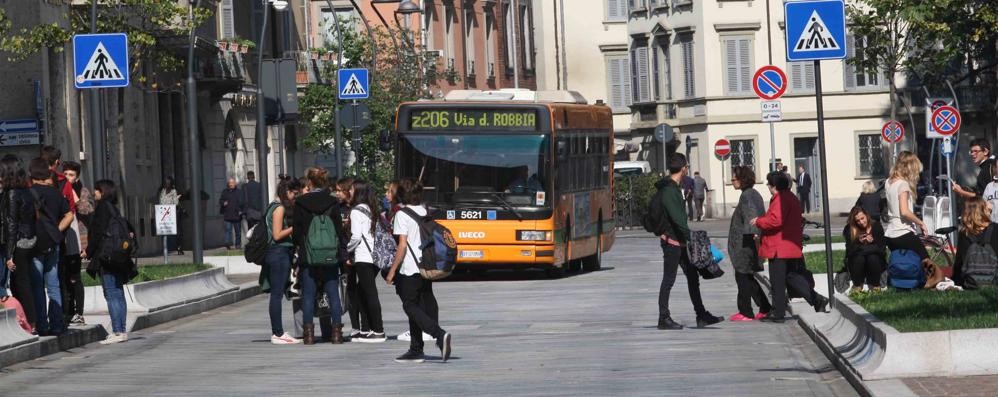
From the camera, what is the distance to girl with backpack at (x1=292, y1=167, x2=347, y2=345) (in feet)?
65.0

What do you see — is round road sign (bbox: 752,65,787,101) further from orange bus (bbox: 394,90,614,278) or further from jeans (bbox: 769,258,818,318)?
jeans (bbox: 769,258,818,318)

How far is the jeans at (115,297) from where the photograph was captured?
20500 millimetres

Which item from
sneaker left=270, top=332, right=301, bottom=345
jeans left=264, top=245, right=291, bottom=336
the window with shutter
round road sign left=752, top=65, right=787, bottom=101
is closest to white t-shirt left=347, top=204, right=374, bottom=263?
jeans left=264, top=245, right=291, bottom=336

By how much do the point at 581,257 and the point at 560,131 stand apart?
7.93 ft

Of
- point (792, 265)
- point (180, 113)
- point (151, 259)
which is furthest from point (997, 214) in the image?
point (180, 113)

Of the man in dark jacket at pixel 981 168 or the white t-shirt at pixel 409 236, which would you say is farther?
the man in dark jacket at pixel 981 168

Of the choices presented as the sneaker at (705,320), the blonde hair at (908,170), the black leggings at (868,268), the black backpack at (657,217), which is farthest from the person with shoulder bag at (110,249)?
the blonde hair at (908,170)

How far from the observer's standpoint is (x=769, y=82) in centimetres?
3538

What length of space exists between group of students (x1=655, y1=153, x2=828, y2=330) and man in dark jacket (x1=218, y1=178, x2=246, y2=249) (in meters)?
25.8

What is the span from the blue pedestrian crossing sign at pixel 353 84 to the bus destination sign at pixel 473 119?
9.29 metres

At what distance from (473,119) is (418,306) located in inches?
589

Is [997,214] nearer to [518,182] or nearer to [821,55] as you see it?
[821,55]

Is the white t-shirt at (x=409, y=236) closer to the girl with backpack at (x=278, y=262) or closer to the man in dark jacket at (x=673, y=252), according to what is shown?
the girl with backpack at (x=278, y=262)

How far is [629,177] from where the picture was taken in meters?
60.7
